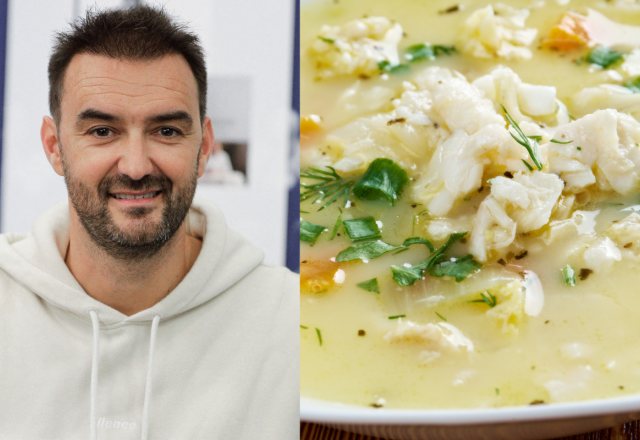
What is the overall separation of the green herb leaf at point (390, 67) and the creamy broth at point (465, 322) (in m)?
0.38

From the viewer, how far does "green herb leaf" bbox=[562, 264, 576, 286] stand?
1.08 m

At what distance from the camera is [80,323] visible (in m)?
0.91

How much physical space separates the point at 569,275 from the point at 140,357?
2.39ft

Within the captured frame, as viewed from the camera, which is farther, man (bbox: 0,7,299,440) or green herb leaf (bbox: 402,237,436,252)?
green herb leaf (bbox: 402,237,436,252)

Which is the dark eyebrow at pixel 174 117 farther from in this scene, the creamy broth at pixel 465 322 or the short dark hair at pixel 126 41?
the creamy broth at pixel 465 322

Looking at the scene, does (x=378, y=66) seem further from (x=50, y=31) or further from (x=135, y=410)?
(x=135, y=410)

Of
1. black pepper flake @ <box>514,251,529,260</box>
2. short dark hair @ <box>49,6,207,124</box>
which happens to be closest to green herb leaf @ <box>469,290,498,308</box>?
black pepper flake @ <box>514,251,529,260</box>

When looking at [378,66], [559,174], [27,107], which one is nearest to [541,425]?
[559,174]

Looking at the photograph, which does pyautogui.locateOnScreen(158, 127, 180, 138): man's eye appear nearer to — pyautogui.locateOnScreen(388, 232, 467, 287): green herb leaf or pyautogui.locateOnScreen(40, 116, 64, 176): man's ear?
pyautogui.locateOnScreen(40, 116, 64, 176): man's ear

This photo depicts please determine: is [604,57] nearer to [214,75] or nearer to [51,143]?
[214,75]

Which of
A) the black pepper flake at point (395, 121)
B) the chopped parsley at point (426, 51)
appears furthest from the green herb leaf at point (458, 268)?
the chopped parsley at point (426, 51)

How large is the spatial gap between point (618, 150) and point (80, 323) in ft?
3.28

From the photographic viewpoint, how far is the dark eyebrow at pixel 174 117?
907 mm

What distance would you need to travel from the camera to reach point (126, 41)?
924mm
